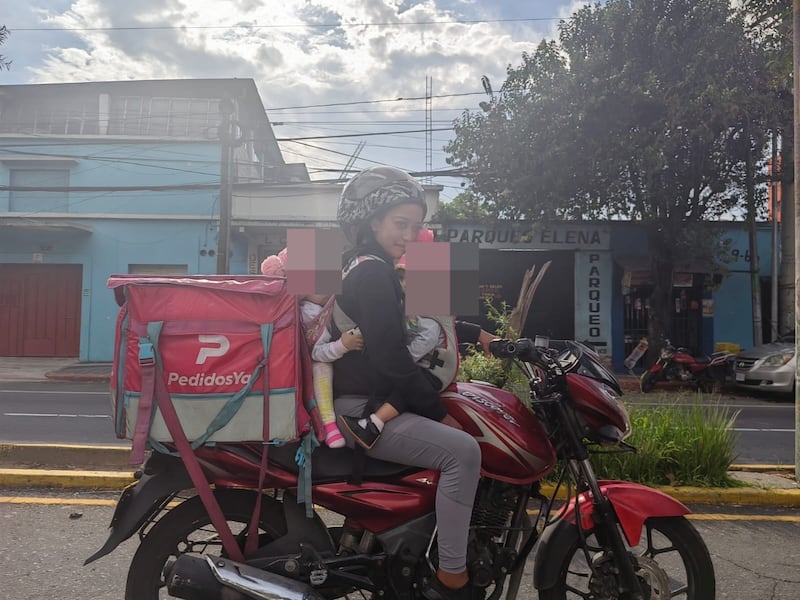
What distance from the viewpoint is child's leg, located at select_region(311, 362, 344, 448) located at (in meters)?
2.07

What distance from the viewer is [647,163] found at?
12070 millimetres

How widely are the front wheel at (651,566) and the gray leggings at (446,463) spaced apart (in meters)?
0.44

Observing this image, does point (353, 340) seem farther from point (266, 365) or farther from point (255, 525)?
point (255, 525)

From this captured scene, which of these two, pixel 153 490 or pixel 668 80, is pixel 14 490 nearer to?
pixel 153 490

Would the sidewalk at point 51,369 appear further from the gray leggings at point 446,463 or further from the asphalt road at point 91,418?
the gray leggings at point 446,463

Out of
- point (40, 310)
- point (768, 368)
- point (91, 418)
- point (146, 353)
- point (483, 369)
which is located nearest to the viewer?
point (146, 353)

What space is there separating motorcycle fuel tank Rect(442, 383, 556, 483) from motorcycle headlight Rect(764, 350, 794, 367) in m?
11.0

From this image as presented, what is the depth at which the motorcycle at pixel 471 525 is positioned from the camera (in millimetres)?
2107

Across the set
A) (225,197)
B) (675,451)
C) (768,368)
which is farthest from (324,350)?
(225,197)

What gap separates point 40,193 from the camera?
16906mm

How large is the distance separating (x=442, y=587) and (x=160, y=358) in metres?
1.27

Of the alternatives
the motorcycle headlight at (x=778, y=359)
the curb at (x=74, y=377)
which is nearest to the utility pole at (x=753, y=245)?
the motorcycle headlight at (x=778, y=359)

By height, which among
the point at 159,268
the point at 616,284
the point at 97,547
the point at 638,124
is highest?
the point at 638,124

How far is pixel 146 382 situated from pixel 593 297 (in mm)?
15770
